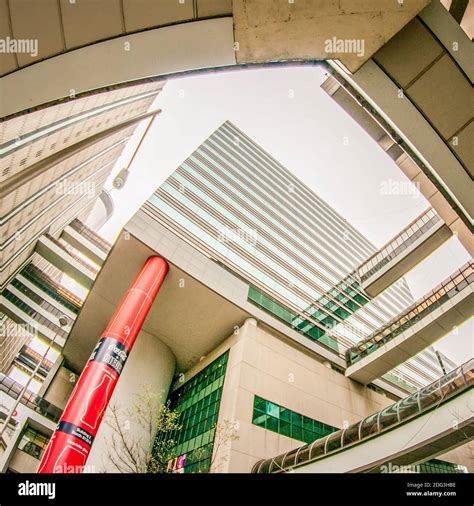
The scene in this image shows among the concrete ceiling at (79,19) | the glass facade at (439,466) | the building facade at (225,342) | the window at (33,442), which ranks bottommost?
the concrete ceiling at (79,19)

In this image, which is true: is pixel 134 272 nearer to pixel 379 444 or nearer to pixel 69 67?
pixel 379 444

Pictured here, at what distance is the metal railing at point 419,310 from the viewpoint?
18281 millimetres

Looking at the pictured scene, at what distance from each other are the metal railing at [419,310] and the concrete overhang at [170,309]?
986 cm

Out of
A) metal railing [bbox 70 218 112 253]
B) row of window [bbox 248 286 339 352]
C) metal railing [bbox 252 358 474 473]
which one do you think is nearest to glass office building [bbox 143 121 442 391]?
row of window [bbox 248 286 339 352]

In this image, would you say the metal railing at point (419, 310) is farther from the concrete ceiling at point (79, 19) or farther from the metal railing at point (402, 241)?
the concrete ceiling at point (79, 19)

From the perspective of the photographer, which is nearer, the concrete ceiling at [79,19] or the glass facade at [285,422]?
the concrete ceiling at [79,19]

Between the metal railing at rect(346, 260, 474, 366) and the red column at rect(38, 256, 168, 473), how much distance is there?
16144 millimetres

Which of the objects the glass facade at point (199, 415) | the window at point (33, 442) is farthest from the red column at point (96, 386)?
the window at point (33, 442)

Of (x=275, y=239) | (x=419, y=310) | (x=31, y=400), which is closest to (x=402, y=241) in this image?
(x=419, y=310)

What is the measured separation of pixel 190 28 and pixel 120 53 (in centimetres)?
81

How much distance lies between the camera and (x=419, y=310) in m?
20.2

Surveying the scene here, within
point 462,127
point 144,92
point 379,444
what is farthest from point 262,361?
point 144,92

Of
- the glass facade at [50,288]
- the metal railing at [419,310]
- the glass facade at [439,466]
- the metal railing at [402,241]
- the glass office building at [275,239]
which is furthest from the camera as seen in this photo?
the glass facade at [50,288]

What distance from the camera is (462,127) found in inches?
162
